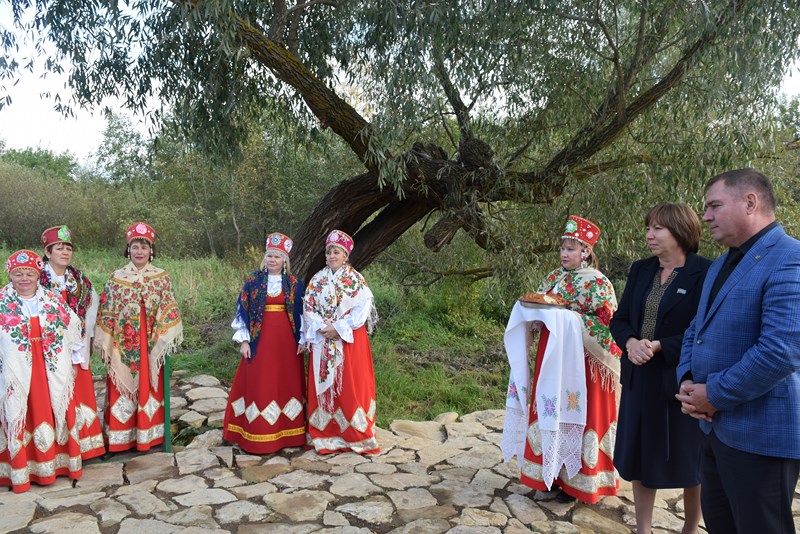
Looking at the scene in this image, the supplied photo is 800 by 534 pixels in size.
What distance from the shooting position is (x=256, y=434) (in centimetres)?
473

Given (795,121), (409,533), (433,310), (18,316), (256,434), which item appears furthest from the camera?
(433,310)

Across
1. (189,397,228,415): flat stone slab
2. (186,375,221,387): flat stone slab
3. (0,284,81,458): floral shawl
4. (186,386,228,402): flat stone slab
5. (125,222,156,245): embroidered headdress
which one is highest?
(125,222,156,245): embroidered headdress

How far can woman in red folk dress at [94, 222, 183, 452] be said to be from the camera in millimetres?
4734

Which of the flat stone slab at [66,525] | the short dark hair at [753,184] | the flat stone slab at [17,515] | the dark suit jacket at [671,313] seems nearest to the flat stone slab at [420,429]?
the dark suit jacket at [671,313]

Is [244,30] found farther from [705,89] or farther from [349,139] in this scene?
[705,89]

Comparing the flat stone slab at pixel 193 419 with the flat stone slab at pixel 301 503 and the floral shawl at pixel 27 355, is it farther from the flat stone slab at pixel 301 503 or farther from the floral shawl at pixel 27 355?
the flat stone slab at pixel 301 503

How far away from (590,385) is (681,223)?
1.21m

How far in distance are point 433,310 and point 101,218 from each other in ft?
40.4

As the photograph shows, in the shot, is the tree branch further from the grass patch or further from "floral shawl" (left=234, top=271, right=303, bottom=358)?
the grass patch

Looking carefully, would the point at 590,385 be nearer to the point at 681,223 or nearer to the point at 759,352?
the point at 681,223

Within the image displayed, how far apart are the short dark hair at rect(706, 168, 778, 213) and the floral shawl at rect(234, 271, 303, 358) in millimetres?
3468

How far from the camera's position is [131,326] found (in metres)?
4.79

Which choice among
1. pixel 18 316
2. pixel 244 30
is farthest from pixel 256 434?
pixel 244 30

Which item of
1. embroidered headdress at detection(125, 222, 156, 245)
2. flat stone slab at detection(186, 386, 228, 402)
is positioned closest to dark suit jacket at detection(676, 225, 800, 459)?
embroidered headdress at detection(125, 222, 156, 245)
